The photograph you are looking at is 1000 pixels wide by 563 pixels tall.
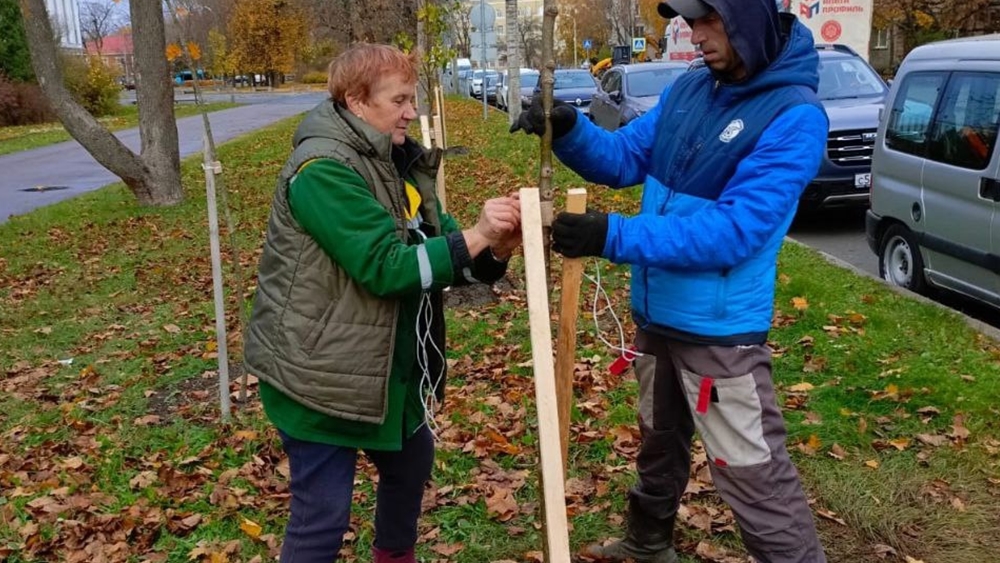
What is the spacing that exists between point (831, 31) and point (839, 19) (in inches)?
9.7

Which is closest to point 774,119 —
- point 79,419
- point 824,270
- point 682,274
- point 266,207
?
point 682,274

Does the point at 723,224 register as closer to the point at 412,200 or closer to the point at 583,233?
the point at 583,233

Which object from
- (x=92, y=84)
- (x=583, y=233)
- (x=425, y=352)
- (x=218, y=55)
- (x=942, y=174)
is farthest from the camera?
(x=218, y=55)

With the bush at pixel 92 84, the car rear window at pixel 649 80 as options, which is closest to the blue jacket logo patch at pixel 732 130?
the car rear window at pixel 649 80

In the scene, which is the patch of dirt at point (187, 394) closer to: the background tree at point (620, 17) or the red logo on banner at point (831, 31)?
the red logo on banner at point (831, 31)

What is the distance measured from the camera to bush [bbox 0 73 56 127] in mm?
34250

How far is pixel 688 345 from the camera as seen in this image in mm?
2695

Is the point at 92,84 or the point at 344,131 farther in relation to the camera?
the point at 92,84

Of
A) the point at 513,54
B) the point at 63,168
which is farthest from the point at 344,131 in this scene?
the point at 63,168

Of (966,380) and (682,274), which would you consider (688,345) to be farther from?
(966,380)

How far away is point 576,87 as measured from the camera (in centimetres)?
2491

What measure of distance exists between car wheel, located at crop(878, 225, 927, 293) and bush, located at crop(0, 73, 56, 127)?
34.0 m

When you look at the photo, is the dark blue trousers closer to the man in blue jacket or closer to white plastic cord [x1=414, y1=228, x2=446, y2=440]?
white plastic cord [x1=414, y1=228, x2=446, y2=440]

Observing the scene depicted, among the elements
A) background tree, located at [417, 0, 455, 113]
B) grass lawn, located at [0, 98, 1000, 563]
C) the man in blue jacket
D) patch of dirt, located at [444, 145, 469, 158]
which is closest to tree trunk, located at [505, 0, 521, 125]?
patch of dirt, located at [444, 145, 469, 158]
